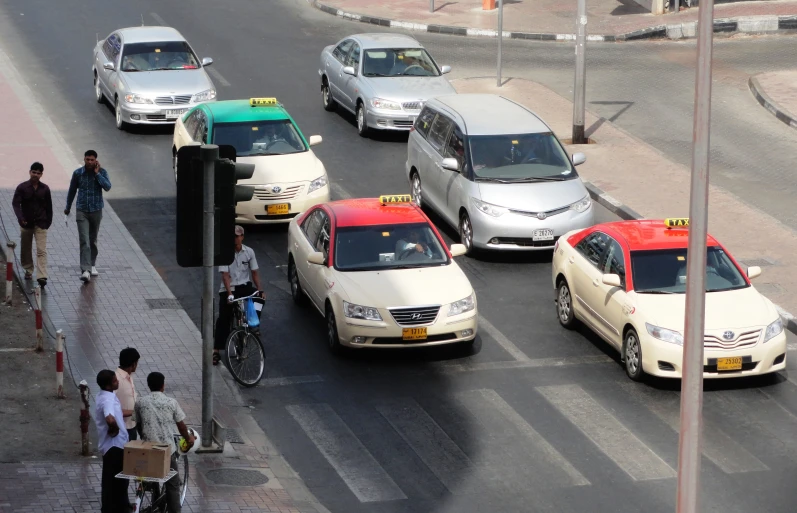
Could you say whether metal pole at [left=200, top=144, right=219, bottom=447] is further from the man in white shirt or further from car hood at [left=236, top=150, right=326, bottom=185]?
car hood at [left=236, top=150, right=326, bottom=185]

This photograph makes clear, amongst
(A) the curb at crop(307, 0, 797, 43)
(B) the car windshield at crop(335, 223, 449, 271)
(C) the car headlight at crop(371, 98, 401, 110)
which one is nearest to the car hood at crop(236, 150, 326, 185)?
(B) the car windshield at crop(335, 223, 449, 271)

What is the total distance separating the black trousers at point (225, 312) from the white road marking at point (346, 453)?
1.61 meters

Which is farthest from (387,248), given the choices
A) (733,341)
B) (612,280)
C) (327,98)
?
(327,98)

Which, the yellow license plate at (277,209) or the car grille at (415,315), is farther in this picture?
the yellow license plate at (277,209)

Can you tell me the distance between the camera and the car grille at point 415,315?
17.2 metres

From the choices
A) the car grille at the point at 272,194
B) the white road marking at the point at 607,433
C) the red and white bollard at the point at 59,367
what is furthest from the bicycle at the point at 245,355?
the car grille at the point at 272,194

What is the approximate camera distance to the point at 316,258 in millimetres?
18109

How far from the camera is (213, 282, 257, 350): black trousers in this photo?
17188 millimetres

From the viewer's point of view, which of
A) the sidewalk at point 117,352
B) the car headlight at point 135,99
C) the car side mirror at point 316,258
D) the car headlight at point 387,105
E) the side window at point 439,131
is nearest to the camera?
the sidewalk at point 117,352

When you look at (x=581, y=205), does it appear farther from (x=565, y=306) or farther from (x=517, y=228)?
(x=565, y=306)

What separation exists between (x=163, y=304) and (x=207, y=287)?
5.00m

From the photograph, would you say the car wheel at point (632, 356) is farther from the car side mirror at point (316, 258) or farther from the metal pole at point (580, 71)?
the metal pole at point (580, 71)

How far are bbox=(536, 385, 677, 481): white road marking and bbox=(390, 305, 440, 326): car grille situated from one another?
62.7 inches

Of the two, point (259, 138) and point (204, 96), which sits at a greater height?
point (204, 96)
